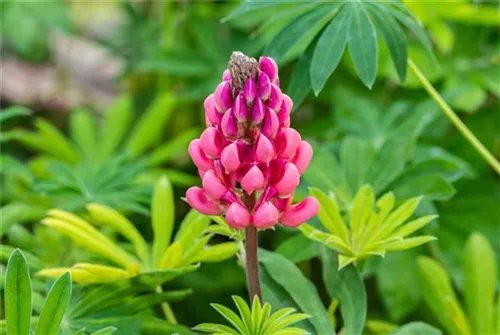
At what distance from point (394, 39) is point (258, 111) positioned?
399 mm

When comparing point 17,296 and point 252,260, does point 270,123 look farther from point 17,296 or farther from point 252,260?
point 17,296

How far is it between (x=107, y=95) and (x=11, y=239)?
179 cm

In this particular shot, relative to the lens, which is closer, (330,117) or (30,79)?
(330,117)

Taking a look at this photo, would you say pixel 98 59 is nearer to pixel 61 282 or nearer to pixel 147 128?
pixel 147 128

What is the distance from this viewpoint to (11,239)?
1.28 meters

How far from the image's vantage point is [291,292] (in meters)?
1.05

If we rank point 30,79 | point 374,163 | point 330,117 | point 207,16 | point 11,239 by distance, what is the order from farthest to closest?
point 30,79 < point 207,16 < point 330,117 < point 374,163 < point 11,239

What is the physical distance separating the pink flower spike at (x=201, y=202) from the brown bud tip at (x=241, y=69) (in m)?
0.13

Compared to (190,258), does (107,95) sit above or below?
above

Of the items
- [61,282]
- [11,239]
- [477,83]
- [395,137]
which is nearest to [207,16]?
[477,83]

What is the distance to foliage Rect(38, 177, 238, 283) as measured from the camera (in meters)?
1.07

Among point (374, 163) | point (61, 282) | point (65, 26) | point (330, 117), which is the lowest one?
point (61, 282)

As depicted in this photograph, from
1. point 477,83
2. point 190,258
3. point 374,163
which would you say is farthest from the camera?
point 477,83

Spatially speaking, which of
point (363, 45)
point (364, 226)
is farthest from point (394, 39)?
point (364, 226)
